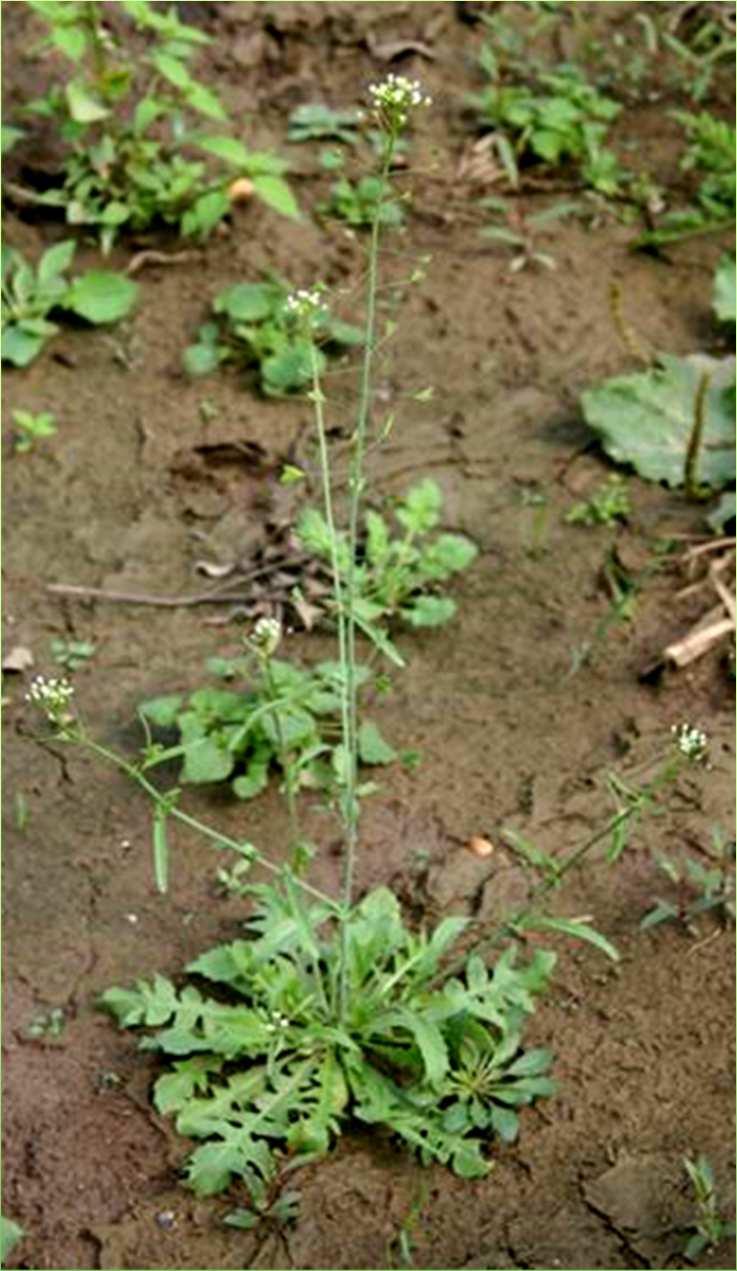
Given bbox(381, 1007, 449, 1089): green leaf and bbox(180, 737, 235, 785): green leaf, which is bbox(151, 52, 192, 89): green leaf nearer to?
bbox(180, 737, 235, 785): green leaf

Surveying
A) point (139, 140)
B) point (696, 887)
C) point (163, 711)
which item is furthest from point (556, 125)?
point (696, 887)

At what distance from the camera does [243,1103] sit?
3.09 metres

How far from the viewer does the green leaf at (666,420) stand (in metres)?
4.21

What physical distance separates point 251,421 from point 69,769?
986mm

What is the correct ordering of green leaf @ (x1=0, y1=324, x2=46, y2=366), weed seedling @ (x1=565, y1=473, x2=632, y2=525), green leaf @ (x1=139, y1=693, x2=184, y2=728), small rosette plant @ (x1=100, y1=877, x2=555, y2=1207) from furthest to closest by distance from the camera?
1. green leaf @ (x1=0, y1=324, x2=46, y2=366)
2. weed seedling @ (x1=565, y1=473, x2=632, y2=525)
3. green leaf @ (x1=139, y1=693, x2=184, y2=728)
4. small rosette plant @ (x1=100, y1=877, x2=555, y2=1207)

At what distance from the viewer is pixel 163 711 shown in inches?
146

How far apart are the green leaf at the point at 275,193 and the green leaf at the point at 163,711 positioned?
1.30m

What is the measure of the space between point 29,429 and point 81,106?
0.84 m

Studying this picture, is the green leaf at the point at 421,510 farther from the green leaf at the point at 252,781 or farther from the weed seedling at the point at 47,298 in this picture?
the weed seedling at the point at 47,298

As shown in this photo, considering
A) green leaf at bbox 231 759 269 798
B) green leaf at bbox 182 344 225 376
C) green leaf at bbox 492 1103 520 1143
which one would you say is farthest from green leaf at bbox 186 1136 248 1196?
green leaf at bbox 182 344 225 376

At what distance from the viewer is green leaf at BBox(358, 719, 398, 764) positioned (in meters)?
3.65

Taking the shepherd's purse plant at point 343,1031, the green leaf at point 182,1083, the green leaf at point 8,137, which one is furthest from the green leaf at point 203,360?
the green leaf at point 182,1083

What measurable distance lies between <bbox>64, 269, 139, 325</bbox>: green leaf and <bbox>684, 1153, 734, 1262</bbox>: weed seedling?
2321mm

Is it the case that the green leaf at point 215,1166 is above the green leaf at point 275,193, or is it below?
below
